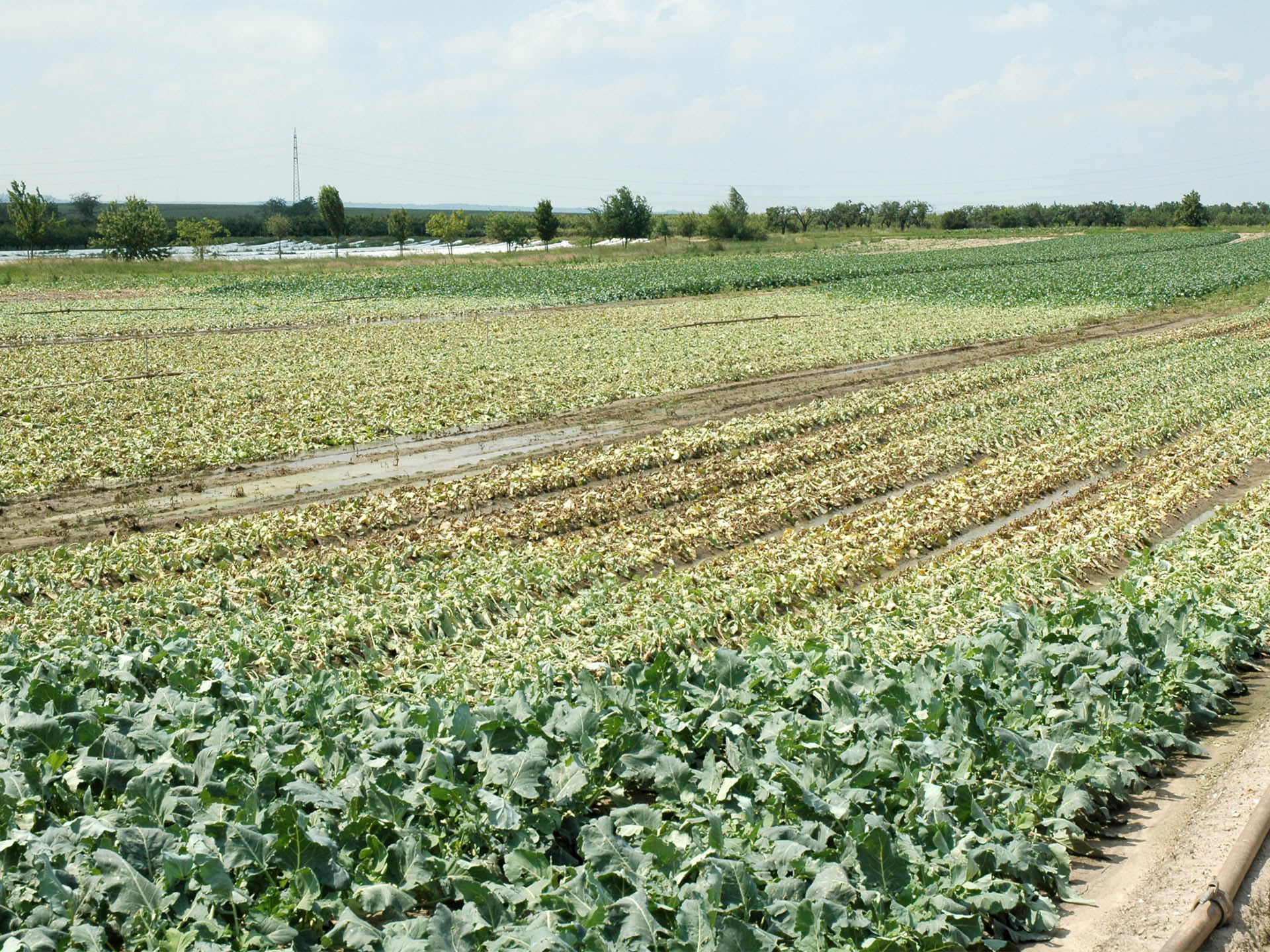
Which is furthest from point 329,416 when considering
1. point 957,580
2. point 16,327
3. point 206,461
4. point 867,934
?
point 16,327

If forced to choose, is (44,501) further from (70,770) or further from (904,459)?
(904,459)

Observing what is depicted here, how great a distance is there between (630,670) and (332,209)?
82.2m

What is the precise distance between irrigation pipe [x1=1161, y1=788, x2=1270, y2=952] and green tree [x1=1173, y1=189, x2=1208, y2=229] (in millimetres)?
129753

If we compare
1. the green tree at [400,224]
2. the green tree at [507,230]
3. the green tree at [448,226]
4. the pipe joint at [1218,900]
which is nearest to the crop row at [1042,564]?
the pipe joint at [1218,900]

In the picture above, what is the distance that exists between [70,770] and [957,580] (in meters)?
7.18

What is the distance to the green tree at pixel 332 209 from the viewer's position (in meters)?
80.0

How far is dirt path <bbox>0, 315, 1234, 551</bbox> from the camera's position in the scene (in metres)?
12.2

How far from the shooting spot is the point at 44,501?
1291 cm

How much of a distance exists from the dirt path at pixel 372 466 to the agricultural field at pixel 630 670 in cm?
59

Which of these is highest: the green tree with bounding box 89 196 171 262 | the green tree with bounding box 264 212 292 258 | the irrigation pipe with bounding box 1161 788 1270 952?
the green tree with bounding box 264 212 292 258

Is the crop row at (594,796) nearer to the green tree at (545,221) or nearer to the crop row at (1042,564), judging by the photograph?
the crop row at (1042,564)

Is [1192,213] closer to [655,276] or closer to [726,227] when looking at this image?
[726,227]

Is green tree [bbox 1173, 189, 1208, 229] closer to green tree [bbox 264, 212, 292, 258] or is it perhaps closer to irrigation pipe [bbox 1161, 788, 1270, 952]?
green tree [bbox 264, 212, 292, 258]

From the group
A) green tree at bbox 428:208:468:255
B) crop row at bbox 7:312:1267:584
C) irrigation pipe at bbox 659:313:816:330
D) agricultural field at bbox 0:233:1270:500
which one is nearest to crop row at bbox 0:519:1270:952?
crop row at bbox 7:312:1267:584
